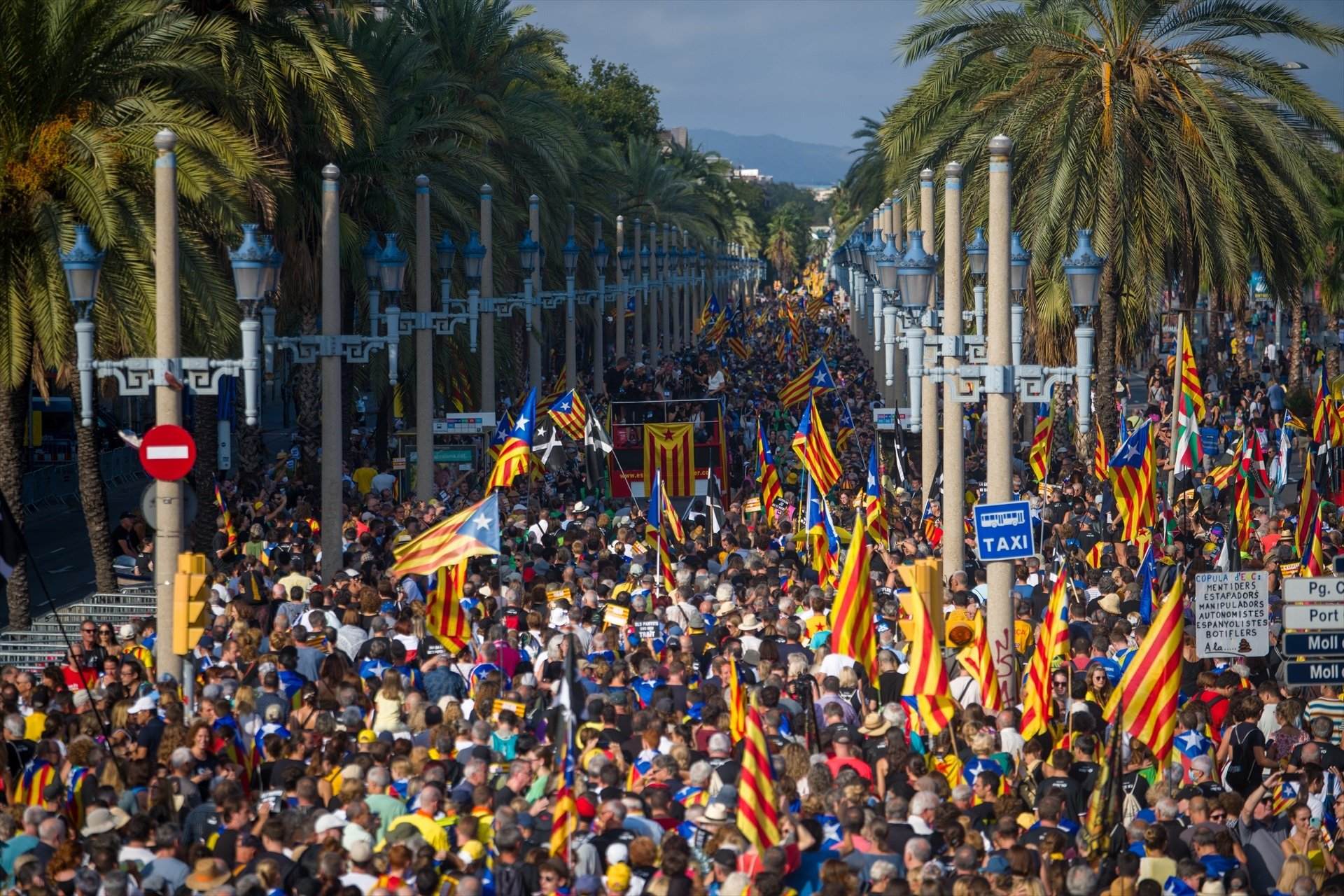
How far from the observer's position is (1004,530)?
15398 mm

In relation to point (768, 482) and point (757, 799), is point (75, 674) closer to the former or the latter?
point (757, 799)

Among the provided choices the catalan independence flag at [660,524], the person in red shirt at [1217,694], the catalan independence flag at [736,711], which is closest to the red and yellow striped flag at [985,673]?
the person in red shirt at [1217,694]

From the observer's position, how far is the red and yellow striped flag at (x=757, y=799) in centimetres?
1026

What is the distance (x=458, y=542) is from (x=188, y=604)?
10.5 ft

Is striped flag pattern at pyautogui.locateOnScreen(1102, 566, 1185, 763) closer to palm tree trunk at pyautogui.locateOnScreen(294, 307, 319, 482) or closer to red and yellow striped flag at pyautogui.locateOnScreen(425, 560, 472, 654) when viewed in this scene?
red and yellow striped flag at pyautogui.locateOnScreen(425, 560, 472, 654)

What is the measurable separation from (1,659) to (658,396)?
88.1ft

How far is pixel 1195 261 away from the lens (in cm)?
3003

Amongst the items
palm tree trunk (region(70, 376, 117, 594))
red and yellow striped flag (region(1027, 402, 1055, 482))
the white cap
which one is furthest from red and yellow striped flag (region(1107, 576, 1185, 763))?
red and yellow striped flag (region(1027, 402, 1055, 482))

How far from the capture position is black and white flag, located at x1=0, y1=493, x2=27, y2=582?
15.2 meters

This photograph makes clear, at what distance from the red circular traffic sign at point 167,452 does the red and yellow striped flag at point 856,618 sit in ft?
16.2

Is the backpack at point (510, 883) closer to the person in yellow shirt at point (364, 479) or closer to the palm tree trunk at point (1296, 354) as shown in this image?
the person in yellow shirt at point (364, 479)

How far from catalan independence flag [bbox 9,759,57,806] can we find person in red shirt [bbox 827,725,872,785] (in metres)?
4.62

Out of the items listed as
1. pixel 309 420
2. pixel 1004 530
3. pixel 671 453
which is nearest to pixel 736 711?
pixel 1004 530

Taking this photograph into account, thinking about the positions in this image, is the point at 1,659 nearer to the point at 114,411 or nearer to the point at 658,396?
the point at 658,396
